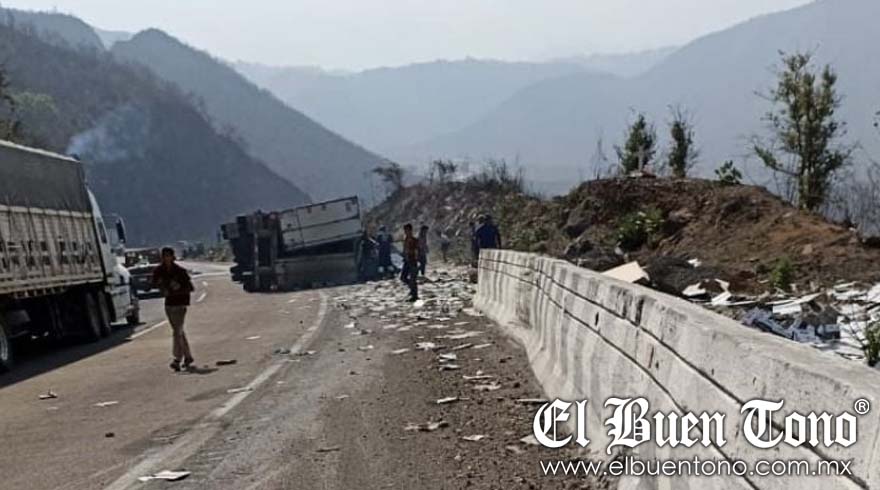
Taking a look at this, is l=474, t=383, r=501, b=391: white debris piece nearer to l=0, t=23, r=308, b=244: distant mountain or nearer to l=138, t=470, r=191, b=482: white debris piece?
l=138, t=470, r=191, b=482: white debris piece

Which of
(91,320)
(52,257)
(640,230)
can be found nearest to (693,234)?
(640,230)

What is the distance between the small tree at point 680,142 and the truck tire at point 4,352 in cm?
2259

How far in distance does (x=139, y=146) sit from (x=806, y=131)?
116101 millimetres

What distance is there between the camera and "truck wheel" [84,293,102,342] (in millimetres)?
19609

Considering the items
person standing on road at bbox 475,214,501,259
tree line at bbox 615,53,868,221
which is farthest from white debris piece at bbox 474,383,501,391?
tree line at bbox 615,53,868,221

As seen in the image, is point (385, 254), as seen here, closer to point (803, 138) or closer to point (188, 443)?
point (803, 138)

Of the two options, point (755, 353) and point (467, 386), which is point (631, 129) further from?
point (755, 353)

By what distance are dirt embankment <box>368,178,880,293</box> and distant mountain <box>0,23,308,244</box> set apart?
94561 mm

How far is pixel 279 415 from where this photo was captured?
9422 mm

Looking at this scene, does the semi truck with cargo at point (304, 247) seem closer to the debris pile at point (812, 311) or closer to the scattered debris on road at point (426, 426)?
the debris pile at point (812, 311)

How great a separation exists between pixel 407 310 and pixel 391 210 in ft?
151

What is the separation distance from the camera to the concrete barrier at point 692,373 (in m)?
3.22

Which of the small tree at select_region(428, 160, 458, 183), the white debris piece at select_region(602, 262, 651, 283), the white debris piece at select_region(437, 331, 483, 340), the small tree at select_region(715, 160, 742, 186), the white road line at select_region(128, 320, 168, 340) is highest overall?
the small tree at select_region(428, 160, 458, 183)
